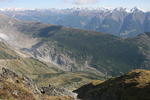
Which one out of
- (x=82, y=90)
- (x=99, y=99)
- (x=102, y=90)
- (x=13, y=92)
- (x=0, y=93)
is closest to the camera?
(x=0, y=93)

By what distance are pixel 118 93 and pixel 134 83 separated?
10207mm

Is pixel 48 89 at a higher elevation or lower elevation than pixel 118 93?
higher

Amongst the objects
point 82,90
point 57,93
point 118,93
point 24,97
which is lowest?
point 82,90

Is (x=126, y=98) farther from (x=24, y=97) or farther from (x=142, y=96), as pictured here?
(x=24, y=97)

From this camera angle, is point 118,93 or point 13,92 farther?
point 118,93

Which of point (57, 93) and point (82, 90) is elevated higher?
point (57, 93)

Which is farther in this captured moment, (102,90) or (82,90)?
(82,90)

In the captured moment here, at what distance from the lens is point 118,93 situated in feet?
338

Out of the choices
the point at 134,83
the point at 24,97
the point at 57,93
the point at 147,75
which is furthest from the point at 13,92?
the point at 147,75

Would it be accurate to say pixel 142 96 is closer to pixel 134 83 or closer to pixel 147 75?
pixel 134 83

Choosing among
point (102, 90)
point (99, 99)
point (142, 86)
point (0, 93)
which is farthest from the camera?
point (102, 90)

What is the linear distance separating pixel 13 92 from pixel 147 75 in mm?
94895

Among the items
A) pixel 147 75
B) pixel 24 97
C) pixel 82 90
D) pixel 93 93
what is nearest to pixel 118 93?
pixel 93 93

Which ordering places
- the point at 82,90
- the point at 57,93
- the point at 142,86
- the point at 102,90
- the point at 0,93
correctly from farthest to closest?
the point at 82,90 → the point at 102,90 → the point at 142,86 → the point at 57,93 → the point at 0,93
